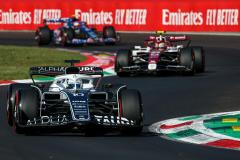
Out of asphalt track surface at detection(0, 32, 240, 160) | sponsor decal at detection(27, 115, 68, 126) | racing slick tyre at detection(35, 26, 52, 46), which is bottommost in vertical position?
asphalt track surface at detection(0, 32, 240, 160)

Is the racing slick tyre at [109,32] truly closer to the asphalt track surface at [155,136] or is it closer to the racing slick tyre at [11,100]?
the asphalt track surface at [155,136]

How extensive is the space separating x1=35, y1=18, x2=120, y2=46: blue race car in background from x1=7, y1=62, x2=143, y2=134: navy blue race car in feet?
82.6

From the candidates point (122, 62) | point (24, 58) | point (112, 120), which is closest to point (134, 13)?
point (24, 58)

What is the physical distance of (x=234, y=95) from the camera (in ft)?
68.9

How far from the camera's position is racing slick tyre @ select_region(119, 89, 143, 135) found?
14.3m

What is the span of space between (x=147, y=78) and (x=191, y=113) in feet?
28.1

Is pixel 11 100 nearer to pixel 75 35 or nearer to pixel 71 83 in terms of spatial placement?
pixel 71 83

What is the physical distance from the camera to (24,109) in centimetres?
1431

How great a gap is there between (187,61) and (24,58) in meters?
10.3

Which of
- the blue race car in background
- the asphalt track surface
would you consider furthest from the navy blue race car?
the blue race car in background

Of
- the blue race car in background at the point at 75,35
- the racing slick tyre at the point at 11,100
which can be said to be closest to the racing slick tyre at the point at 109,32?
the blue race car in background at the point at 75,35

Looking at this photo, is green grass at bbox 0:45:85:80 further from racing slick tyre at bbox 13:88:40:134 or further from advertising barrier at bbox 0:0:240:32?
racing slick tyre at bbox 13:88:40:134

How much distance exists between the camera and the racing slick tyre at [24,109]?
14224 millimetres

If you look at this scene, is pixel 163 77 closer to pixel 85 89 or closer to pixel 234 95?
pixel 234 95
